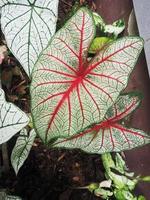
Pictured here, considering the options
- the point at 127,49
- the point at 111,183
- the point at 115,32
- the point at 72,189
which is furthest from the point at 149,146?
the point at 127,49

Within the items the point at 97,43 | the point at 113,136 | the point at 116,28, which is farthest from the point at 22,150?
the point at 116,28

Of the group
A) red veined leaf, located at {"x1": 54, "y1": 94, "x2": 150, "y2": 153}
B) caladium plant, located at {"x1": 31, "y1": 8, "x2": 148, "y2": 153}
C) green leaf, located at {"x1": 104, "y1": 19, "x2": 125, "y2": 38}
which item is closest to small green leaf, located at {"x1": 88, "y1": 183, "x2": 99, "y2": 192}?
red veined leaf, located at {"x1": 54, "y1": 94, "x2": 150, "y2": 153}

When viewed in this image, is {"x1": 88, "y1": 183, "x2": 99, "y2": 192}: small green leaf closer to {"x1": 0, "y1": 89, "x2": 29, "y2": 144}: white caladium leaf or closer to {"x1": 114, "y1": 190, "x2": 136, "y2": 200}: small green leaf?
{"x1": 114, "y1": 190, "x2": 136, "y2": 200}: small green leaf

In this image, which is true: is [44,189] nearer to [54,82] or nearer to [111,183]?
[111,183]

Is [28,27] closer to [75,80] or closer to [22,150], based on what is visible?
[75,80]

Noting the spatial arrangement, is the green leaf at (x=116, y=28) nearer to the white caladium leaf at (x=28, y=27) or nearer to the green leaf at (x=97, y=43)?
the green leaf at (x=97, y=43)
